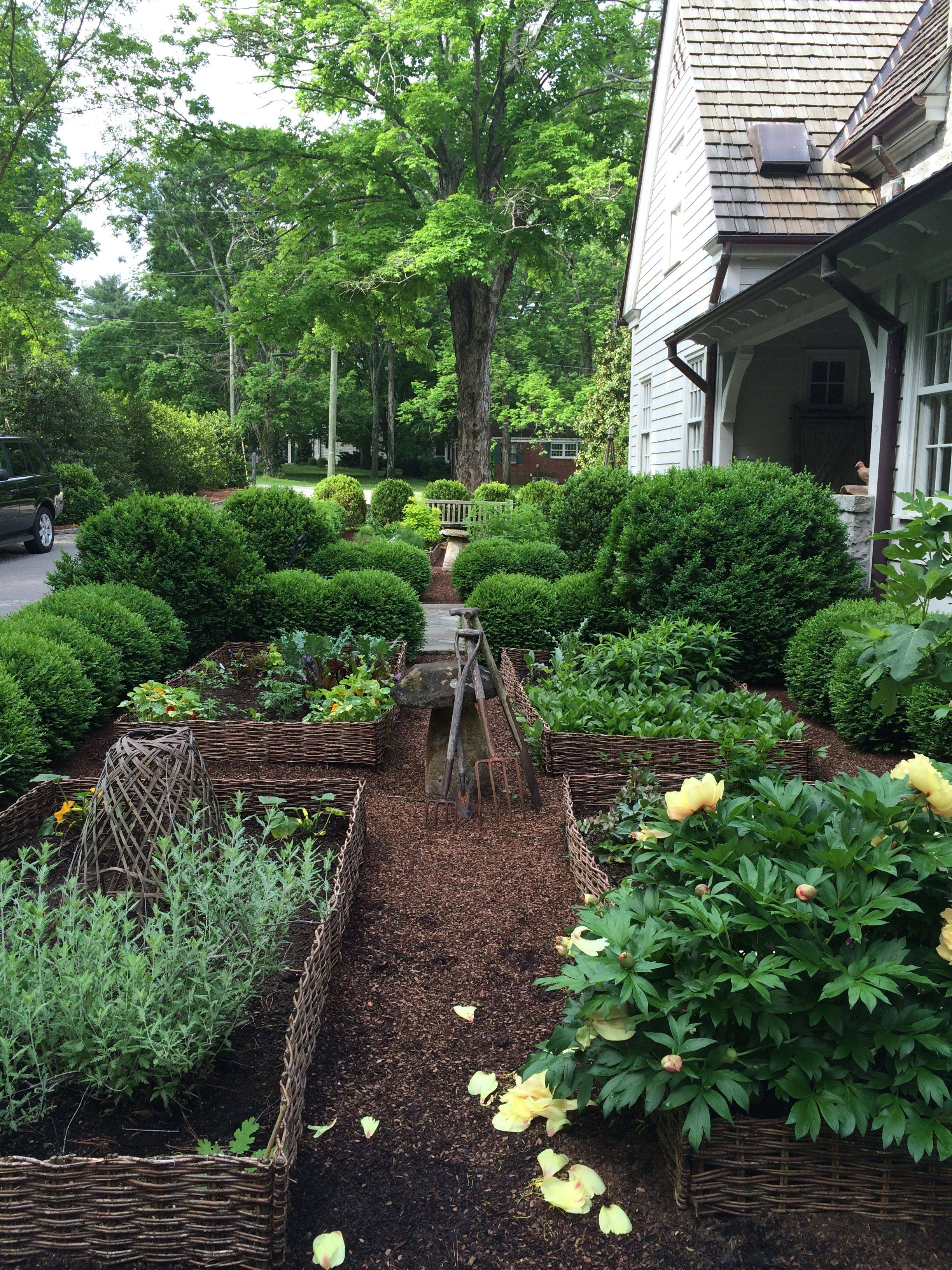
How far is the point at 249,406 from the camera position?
44.2 meters

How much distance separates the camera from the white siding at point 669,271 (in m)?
11.2

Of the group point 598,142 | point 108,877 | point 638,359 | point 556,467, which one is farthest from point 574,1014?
point 556,467

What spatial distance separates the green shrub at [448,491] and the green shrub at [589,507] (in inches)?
427

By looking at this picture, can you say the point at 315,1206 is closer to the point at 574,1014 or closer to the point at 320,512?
the point at 574,1014

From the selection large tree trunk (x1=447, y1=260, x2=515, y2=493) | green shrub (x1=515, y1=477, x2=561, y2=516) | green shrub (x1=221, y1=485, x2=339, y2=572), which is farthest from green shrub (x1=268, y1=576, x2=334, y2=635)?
large tree trunk (x1=447, y1=260, x2=515, y2=493)

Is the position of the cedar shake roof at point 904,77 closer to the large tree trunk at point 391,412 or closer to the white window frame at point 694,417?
the white window frame at point 694,417

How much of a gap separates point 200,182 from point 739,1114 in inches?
1955

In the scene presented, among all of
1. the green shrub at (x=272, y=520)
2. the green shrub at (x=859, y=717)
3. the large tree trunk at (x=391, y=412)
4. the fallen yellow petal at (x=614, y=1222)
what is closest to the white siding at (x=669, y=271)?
the green shrub at (x=272, y=520)

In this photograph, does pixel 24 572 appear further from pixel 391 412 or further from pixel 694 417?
pixel 391 412

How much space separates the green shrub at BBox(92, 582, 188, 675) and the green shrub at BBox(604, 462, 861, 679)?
3494mm

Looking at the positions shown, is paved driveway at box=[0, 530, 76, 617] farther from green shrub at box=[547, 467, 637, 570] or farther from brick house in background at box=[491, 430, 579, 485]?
brick house in background at box=[491, 430, 579, 485]

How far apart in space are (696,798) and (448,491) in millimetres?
19690

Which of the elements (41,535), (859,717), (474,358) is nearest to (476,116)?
(474,358)

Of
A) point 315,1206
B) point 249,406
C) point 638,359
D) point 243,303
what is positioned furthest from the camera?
point 249,406
